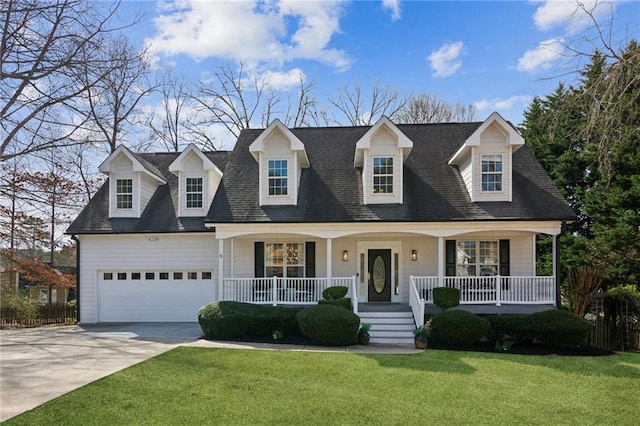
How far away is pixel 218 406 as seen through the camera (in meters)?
6.28

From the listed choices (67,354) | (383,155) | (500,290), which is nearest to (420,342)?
(500,290)

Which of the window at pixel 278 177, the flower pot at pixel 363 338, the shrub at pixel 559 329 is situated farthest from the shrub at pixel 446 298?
the window at pixel 278 177

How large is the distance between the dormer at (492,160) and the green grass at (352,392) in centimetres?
629

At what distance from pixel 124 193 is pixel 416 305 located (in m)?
12.4

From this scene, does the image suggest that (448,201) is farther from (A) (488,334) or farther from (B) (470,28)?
(B) (470,28)

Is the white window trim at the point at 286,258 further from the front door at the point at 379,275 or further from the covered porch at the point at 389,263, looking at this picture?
the front door at the point at 379,275

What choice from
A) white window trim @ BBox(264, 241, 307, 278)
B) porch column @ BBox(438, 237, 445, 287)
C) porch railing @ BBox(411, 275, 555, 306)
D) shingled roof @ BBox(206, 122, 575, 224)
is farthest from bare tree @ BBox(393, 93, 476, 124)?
porch railing @ BBox(411, 275, 555, 306)

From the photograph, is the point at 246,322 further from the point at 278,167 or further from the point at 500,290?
the point at 500,290

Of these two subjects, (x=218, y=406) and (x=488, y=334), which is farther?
(x=488, y=334)

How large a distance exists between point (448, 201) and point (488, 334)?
4.99 meters

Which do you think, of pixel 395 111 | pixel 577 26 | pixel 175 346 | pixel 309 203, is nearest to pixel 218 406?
pixel 175 346

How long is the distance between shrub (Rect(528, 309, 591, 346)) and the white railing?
9.94 ft

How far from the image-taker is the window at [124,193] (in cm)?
1623

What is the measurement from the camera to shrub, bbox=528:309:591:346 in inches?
432
